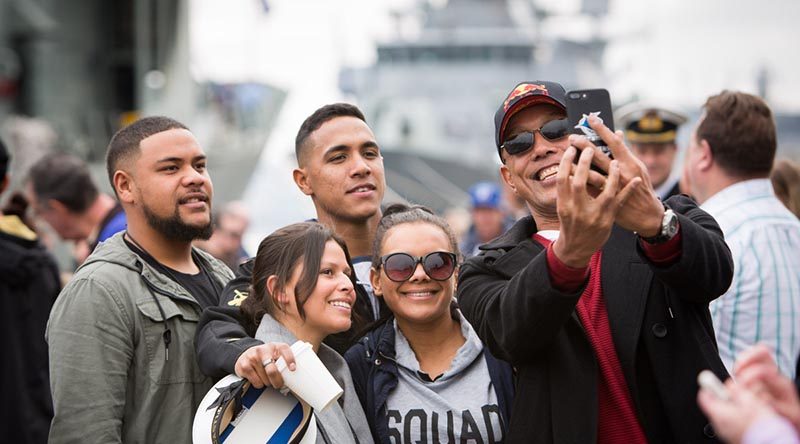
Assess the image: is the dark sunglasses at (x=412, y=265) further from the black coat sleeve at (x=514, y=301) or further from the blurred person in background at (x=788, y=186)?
the blurred person in background at (x=788, y=186)

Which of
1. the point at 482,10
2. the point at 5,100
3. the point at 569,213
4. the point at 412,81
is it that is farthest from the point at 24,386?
the point at 482,10

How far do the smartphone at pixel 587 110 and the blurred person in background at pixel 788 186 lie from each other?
119 inches

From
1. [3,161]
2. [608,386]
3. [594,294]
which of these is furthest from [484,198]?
[608,386]

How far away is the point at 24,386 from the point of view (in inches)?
195

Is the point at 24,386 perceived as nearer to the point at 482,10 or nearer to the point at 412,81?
the point at 412,81

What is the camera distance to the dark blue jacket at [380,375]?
3160 mm

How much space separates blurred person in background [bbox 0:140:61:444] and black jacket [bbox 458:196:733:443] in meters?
3.06

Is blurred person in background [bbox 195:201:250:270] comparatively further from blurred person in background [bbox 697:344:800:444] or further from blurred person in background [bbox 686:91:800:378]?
blurred person in background [bbox 697:344:800:444]

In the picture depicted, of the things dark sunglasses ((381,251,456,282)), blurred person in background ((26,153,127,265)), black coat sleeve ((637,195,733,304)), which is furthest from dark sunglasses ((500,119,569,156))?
blurred person in background ((26,153,127,265))

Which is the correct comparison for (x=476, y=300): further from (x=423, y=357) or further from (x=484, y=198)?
(x=484, y=198)

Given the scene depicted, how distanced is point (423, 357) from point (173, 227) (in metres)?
1.02

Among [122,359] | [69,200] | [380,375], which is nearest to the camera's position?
[122,359]

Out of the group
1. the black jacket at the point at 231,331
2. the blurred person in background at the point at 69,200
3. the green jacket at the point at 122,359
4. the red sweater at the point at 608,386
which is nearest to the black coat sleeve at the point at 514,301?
the red sweater at the point at 608,386

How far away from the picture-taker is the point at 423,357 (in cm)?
337
